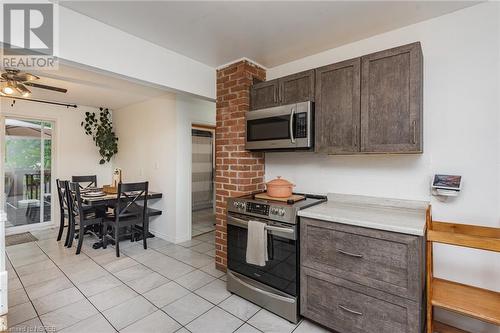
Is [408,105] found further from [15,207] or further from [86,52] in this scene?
[15,207]

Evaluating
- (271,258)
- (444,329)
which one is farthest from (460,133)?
(271,258)

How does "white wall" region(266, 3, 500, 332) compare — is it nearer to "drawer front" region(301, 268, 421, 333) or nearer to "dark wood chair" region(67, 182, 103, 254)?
"drawer front" region(301, 268, 421, 333)

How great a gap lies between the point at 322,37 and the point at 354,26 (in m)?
0.28

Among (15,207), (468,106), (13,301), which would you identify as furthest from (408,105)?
(15,207)

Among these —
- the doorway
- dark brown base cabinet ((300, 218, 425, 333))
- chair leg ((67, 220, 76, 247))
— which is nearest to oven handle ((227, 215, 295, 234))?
dark brown base cabinet ((300, 218, 425, 333))

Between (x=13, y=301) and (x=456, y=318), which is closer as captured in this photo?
(x=456, y=318)

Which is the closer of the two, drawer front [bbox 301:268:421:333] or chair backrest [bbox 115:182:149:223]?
drawer front [bbox 301:268:421:333]

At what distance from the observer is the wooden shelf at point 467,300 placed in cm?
141

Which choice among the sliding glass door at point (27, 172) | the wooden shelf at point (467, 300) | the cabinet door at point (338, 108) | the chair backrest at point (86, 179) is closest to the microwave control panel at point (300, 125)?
the cabinet door at point (338, 108)

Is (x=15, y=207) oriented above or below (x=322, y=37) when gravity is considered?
below

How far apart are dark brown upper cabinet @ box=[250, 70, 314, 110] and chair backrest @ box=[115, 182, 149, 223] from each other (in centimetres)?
201

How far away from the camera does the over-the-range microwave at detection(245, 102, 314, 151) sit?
7.25 feet

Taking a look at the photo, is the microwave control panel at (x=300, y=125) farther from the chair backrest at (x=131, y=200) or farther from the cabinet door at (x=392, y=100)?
the chair backrest at (x=131, y=200)

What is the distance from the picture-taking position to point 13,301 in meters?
2.22
